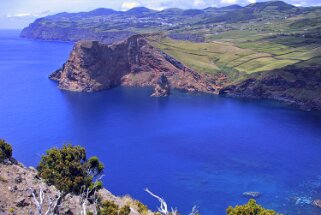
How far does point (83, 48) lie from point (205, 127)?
84167mm

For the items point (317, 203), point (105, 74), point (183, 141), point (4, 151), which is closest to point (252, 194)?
point (317, 203)

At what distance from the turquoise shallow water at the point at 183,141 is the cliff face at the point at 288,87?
758 centimetres

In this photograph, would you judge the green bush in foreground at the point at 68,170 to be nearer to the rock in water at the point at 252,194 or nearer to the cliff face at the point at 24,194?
the cliff face at the point at 24,194

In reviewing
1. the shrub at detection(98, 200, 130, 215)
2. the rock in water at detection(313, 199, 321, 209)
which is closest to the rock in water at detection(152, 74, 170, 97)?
the rock in water at detection(313, 199, 321, 209)

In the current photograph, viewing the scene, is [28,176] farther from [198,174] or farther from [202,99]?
[202,99]

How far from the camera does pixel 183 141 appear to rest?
11694 centimetres

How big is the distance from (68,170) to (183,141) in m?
72.1

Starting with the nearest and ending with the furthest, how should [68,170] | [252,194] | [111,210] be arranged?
1. [111,210]
2. [68,170]
3. [252,194]

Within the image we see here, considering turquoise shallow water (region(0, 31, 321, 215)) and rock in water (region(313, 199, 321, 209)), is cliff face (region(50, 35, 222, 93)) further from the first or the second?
rock in water (region(313, 199, 321, 209))

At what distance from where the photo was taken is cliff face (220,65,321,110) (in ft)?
522

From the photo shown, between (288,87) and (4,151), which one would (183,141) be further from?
(288,87)

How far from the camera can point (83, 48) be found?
190250 millimetres

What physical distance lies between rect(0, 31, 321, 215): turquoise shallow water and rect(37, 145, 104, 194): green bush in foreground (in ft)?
98.1

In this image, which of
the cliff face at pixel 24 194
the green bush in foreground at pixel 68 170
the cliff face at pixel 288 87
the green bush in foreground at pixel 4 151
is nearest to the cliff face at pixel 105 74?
the cliff face at pixel 288 87
